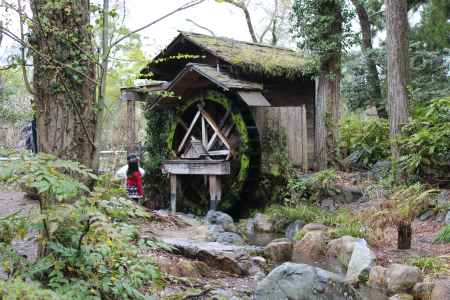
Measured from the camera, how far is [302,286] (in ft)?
16.3

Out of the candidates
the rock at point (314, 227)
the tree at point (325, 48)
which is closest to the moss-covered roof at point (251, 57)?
the tree at point (325, 48)

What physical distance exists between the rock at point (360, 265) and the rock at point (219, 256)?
1278mm

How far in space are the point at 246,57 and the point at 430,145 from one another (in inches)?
217

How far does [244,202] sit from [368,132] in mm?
3800

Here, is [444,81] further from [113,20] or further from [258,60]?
[113,20]

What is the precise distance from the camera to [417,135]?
895 centimetres

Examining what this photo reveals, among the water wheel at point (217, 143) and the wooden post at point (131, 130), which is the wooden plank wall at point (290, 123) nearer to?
the water wheel at point (217, 143)

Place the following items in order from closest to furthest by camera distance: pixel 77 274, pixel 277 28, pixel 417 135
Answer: pixel 77 274 → pixel 417 135 → pixel 277 28

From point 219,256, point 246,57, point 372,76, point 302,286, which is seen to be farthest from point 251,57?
point 302,286

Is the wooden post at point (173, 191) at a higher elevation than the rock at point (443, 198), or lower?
lower

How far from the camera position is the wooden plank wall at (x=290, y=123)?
11.8m

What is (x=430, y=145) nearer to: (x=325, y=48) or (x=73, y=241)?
(x=325, y=48)

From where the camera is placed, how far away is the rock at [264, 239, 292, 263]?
7.15m

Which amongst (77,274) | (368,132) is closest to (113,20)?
(77,274)
